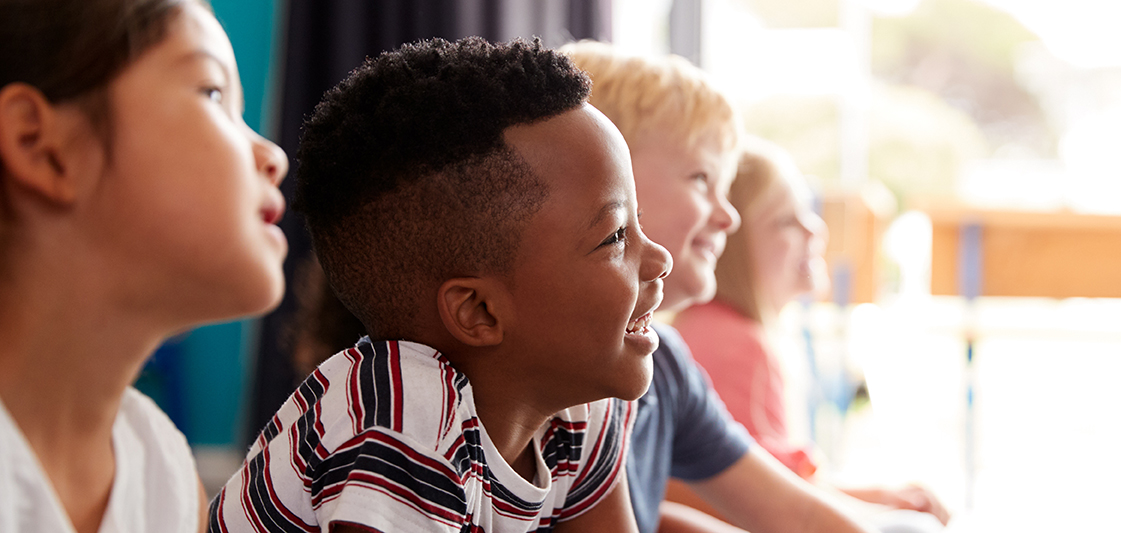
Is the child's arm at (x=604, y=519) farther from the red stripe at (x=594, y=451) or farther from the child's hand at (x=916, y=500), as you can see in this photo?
the child's hand at (x=916, y=500)

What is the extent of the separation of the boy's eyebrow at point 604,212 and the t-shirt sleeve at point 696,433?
32 centimetres

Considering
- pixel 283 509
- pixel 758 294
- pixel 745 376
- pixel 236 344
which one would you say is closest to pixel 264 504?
pixel 283 509

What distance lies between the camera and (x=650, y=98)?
788 millimetres

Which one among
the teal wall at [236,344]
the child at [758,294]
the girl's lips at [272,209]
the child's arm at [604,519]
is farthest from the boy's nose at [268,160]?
the teal wall at [236,344]

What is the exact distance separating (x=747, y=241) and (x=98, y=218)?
1001 mm

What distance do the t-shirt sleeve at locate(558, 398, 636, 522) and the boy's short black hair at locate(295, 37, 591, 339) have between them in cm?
17

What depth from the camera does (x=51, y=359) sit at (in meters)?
0.36

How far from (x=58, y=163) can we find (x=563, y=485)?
37 centimetres

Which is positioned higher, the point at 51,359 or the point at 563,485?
the point at 51,359

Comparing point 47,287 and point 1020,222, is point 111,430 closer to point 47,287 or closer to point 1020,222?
point 47,287

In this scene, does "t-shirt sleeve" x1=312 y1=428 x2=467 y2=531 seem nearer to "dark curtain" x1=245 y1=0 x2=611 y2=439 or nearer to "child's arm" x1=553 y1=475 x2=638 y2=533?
"child's arm" x1=553 y1=475 x2=638 y2=533

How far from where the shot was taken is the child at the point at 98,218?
13.5 inches

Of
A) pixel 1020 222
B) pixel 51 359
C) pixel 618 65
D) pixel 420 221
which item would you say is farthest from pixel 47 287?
pixel 1020 222

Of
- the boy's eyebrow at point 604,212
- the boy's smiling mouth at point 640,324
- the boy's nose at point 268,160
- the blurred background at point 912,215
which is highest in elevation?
the boy's nose at point 268,160
